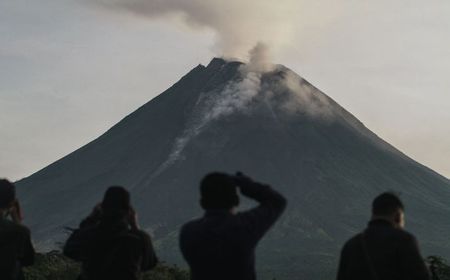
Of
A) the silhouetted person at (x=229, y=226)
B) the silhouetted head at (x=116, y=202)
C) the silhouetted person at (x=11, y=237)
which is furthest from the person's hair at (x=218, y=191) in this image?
the silhouetted person at (x=11, y=237)

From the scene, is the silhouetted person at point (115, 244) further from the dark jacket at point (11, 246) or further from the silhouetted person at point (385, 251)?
the silhouetted person at point (385, 251)

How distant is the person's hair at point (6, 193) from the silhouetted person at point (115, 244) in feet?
2.82

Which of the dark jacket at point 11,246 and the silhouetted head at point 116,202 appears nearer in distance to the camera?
the silhouetted head at point 116,202

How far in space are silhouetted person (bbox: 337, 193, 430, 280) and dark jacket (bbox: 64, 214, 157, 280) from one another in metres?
1.96

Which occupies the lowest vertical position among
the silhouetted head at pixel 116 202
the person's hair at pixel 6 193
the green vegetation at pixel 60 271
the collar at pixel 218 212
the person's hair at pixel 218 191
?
the collar at pixel 218 212

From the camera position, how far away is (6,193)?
965 centimetres

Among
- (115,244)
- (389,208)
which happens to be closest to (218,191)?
(115,244)

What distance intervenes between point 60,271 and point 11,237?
517 inches

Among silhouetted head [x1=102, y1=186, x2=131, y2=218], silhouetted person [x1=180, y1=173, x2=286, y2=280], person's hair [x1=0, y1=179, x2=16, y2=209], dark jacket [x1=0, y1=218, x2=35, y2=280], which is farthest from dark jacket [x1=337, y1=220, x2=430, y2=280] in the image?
person's hair [x1=0, y1=179, x2=16, y2=209]

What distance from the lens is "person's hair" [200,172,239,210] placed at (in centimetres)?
834

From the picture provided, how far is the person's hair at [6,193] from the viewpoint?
9.63 metres

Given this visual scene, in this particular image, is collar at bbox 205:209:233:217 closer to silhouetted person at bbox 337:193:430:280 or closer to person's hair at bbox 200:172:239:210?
person's hair at bbox 200:172:239:210

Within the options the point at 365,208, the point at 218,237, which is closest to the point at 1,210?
the point at 218,237

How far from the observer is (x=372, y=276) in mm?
8672
